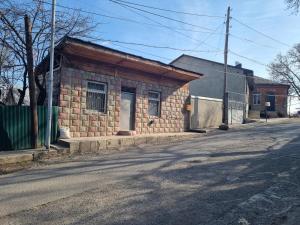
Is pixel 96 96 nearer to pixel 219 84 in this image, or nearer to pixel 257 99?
pixel 219 84

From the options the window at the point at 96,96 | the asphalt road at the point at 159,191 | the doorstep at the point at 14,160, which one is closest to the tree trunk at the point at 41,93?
the window at the point at 96,96

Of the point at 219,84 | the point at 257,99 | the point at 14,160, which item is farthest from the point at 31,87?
the point at 257,99

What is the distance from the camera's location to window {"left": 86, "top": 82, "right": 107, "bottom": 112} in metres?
15.5

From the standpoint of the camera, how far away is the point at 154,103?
19047 millimetres

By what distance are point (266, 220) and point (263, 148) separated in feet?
27.3

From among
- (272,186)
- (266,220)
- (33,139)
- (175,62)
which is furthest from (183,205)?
(175,62)

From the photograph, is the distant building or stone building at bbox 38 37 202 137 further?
the distant building

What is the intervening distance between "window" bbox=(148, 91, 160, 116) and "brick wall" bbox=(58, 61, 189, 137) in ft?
0.80

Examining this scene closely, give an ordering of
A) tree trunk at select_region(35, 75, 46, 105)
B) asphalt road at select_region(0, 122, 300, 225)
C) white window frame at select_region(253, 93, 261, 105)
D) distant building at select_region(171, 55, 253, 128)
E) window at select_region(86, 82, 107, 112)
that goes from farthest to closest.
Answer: white window frame at select_region(253, 93, 261, 105), distant building at select_region(171, 55, 253, 128), tree trunk at select_region(35, 75, 46, 105), window at select_region(86, 82, 107, 112), asphalt road at select_region(0, 122, 300, 225)

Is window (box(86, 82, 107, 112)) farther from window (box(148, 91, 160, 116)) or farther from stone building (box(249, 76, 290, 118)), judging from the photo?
stone building (box(249, 76, 290, 118))

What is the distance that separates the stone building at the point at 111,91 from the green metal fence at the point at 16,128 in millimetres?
1579

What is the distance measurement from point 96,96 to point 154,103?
424cm

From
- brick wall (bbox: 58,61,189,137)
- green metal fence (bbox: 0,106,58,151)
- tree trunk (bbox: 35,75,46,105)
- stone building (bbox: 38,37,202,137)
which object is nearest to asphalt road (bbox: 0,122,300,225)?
green metal fence (bbox: 0,106,58,151)

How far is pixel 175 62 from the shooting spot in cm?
3944
